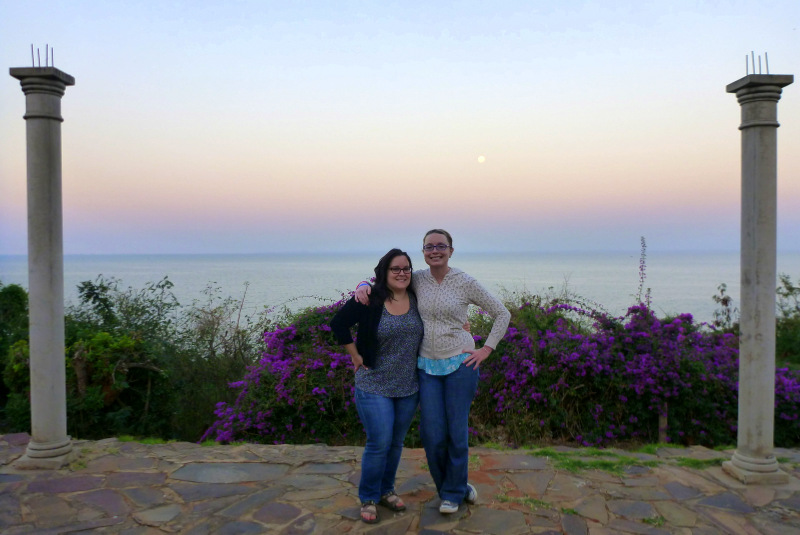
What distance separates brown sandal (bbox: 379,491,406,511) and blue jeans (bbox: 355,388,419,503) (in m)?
0.08

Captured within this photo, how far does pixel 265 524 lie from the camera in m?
3.60

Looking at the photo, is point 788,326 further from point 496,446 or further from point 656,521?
point 656,521

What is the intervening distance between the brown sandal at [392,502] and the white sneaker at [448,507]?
0.26 m

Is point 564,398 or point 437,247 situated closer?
point 437,247

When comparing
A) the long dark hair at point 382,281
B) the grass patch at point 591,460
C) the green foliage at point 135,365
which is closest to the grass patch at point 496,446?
the grass patch at point 591,460

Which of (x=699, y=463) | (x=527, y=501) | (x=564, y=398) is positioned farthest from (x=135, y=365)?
(x=699, y=463)

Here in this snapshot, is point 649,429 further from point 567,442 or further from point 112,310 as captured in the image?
point 112,310

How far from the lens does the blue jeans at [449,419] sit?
3.54 meters

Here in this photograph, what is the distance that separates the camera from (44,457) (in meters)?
4.54

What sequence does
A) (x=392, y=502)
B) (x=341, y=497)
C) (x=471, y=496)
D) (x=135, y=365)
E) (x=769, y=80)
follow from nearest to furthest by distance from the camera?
(x=392, y=502) → (x=471, y=496) → (x=341, y=497) → (x=769, y=80) → (x=135, y=365)

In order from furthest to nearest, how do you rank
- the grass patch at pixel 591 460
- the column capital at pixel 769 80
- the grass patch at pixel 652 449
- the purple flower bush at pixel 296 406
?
the purple flower bush at pixel 296 406
the grass patch at pixel 652 449
the grass patch at pixel 591 460
the column capital at pixel 769 80

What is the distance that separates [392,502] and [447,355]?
1.09 metres

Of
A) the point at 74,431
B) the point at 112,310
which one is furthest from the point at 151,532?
the point at 112,310

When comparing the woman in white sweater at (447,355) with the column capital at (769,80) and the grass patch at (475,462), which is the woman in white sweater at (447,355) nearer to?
the grass patch at (475,462)
